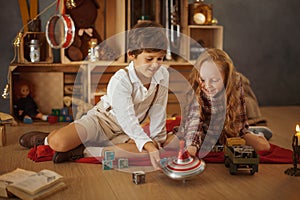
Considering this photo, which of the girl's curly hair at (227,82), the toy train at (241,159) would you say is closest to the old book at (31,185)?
the toy train at (241,159)

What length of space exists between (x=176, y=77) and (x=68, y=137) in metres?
1.70

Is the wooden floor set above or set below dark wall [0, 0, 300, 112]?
below

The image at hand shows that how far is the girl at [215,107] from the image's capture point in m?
2.32

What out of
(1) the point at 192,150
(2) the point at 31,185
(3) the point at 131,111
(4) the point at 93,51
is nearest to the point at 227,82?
(1) the point at 192,150

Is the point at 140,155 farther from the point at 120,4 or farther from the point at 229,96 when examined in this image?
the point at 120,4

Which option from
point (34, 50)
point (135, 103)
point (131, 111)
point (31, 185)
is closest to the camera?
point (31, 185)

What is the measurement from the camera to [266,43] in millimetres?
4348

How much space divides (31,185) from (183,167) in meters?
0.60

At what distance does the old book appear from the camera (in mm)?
1777

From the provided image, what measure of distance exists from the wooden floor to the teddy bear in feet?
4.66

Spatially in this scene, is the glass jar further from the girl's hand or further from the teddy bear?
the girl's hand

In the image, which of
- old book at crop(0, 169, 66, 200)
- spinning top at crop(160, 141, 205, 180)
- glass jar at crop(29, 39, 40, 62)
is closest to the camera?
old book at crop(0, 169, 66, 200)

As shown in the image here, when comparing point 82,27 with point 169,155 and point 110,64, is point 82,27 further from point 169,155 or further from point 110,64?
point 169,155

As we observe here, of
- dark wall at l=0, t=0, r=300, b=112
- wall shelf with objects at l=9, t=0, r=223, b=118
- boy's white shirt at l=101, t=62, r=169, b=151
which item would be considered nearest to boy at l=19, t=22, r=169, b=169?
boy's white shirt at l=101, t=62, r=169, b=151
